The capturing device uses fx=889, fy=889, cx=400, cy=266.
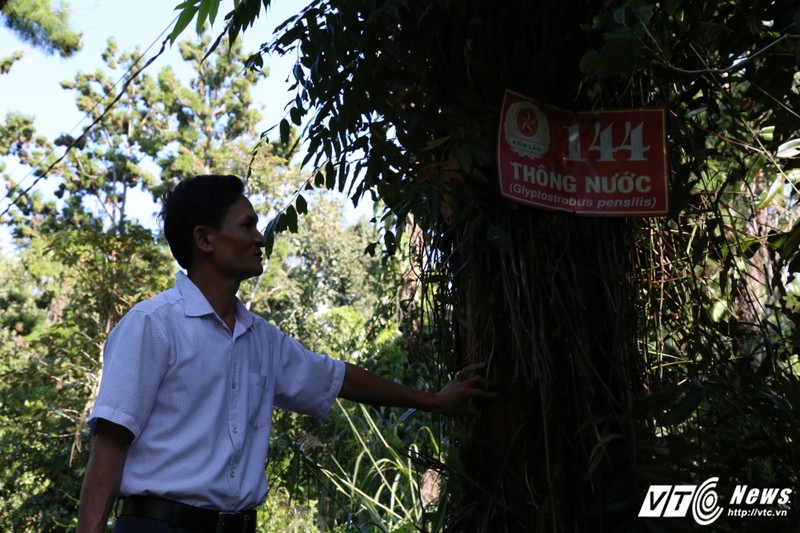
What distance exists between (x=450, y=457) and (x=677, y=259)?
0.93 meters

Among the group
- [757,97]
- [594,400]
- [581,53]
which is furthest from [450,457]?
[757,97]

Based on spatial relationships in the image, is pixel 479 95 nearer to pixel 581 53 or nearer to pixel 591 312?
pixel 581 53

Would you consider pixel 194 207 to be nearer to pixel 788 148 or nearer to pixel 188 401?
pixel 188 401

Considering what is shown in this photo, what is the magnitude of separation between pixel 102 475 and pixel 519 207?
1.25 metres

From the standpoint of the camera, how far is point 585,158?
2.44 metres

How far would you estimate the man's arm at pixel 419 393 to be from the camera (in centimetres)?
237

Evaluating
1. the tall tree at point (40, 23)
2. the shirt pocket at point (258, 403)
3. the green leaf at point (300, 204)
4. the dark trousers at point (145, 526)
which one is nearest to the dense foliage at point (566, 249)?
the green leaf at point (300, 204)

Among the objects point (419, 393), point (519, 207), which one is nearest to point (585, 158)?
point (519, 207)

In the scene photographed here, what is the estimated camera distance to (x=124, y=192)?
31375 mm

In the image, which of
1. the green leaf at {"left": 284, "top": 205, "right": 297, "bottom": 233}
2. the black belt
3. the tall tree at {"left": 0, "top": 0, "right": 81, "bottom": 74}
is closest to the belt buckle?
the black belt

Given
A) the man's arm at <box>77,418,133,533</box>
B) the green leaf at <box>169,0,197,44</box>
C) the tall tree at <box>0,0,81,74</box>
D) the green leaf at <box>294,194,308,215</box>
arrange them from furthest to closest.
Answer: the tall tree at <box>0,0,81,74</box> → the green leaf at <box>294,194,308,215</box> → the green leaf at <box>169,0,197,44</box> → the man's arm at <box>77,418,133,533</box>

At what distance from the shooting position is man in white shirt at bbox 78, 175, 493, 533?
6.94 feet

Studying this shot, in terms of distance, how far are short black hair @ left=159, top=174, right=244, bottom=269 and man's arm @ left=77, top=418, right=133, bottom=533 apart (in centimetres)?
56

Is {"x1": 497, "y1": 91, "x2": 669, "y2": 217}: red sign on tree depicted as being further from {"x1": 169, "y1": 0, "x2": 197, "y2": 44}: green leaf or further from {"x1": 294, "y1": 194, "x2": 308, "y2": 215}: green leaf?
{"x1": 169, "y1": 0, "x2": 197, "y2": 44}: green leaf
